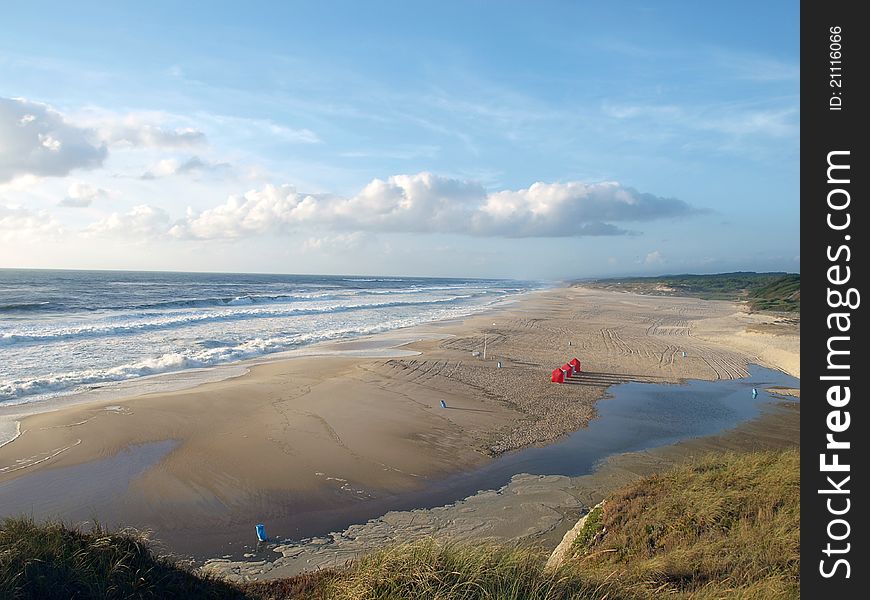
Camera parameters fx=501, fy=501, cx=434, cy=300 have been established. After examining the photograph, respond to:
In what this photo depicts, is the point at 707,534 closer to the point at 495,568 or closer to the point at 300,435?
the point at 495,568

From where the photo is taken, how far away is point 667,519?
564 centimetres

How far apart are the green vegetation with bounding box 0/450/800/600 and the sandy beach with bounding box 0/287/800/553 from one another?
8.06 feet

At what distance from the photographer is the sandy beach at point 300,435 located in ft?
23.8

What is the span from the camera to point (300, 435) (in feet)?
34.2

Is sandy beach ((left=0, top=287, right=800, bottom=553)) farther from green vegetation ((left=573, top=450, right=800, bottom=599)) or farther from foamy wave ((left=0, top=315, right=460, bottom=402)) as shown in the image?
green vegetation ((left=573, top=450, right=800, bottom=599))

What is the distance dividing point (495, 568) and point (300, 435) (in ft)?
24.5

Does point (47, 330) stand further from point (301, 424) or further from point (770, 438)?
point (770, 438)

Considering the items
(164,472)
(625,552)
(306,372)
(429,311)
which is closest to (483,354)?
(306,372)

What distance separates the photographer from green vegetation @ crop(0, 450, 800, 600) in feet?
11.5

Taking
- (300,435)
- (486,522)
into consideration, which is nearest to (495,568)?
(486,522)

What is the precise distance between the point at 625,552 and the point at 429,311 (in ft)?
119

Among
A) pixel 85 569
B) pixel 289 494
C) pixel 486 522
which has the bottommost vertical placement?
pixel 486 522

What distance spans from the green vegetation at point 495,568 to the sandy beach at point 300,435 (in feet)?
8.06
